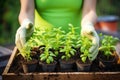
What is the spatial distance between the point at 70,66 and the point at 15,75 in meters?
0.22

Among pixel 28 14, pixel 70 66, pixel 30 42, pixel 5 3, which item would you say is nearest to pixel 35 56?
pixel 30 42

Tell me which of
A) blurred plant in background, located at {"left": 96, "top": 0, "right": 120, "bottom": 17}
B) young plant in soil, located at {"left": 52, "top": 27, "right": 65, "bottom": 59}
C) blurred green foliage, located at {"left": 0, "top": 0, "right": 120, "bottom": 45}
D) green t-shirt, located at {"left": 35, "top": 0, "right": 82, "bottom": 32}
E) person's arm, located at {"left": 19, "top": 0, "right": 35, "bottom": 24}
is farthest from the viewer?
blurred plant in background, located at {"left": 96, "top": 0, "right": 120, "bottom": 17}

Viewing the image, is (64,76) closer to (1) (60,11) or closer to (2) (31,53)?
(2) (31,53)

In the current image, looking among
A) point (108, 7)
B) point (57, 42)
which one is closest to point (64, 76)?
point (57, 42)

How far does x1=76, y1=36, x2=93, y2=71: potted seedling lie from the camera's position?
1202mm

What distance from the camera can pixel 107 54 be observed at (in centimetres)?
130

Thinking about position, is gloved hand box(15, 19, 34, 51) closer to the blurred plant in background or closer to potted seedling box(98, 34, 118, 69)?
potted seedling box(98, 34, 118, 69)

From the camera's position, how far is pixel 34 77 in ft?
3.79

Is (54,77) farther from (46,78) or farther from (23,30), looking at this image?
(23,30)

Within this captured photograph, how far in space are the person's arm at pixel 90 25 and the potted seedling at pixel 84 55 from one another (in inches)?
0.6

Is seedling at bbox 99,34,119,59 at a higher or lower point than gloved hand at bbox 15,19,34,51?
lower

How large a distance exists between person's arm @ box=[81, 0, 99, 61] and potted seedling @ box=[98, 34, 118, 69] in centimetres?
5

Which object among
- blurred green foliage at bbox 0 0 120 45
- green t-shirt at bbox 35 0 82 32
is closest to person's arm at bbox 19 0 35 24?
green t-shirt at bbox 35 0 82 32

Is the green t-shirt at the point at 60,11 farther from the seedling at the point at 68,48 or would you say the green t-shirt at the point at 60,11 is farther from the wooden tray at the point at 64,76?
the wooden tray at the point at 64,76
